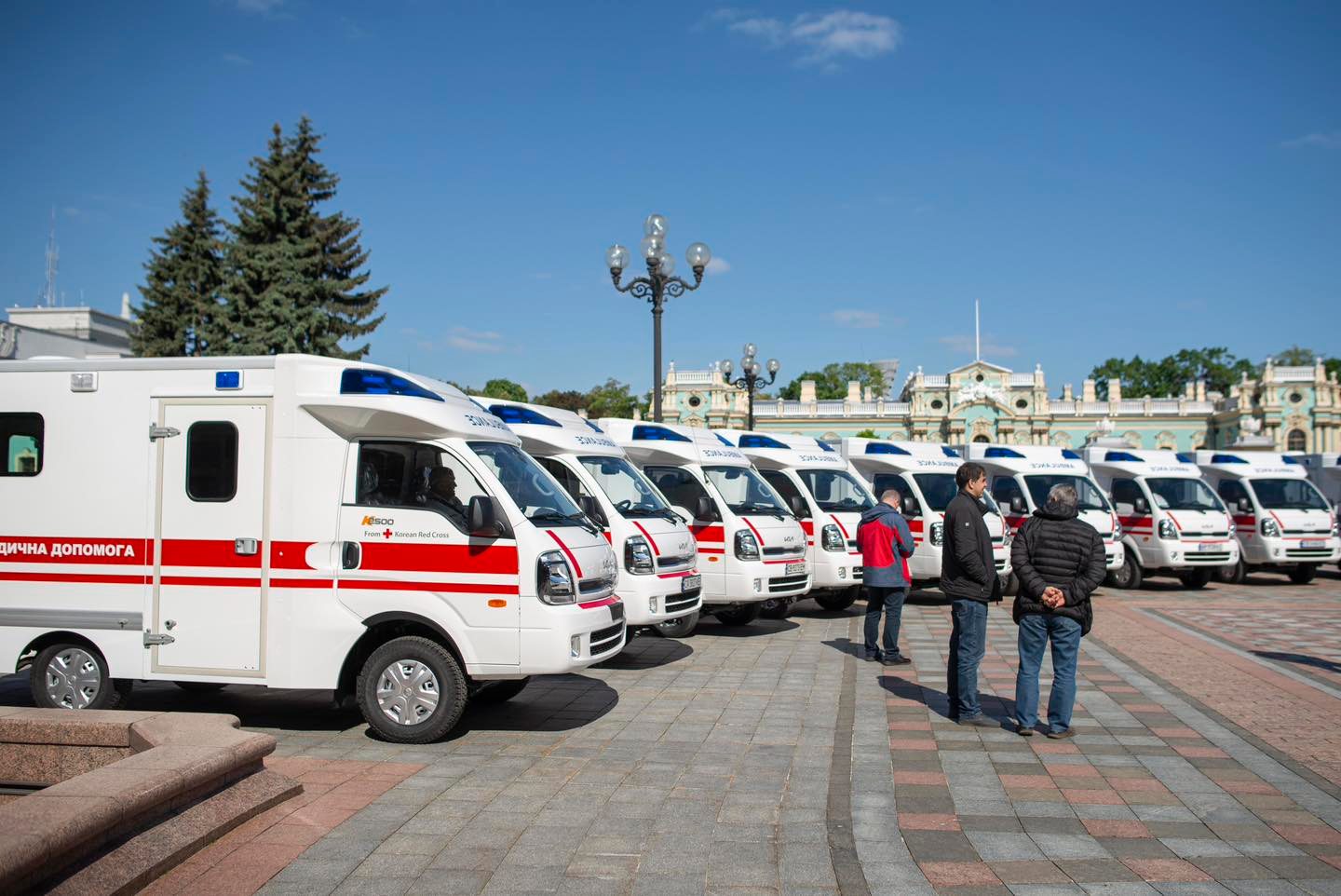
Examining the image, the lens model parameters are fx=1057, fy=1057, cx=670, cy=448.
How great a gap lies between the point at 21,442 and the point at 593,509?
17.2 feet

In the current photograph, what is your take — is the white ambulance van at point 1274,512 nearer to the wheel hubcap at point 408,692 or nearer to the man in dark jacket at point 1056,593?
the man in dark jacket at point 1056,593

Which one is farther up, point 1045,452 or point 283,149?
point 283,149

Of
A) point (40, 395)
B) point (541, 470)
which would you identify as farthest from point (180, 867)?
point (40, 395)

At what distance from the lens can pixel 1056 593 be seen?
24.7 ft

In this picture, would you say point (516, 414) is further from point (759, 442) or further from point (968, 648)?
point (759, 442)

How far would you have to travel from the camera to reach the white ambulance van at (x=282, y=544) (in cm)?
752

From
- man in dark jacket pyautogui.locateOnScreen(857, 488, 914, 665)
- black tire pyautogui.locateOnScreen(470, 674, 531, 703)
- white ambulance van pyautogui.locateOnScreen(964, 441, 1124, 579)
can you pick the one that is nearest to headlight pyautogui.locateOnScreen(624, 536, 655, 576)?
black tire pyautogui.locateOnScreen(470, 674, 531, 703)

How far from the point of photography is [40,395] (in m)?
8.24

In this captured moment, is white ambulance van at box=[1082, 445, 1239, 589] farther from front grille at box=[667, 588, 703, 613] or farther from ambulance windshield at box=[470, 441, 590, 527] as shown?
ambulance windshield at box=[470, 441, 590, 527]

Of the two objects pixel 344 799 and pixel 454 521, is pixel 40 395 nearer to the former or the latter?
pixel 454 521

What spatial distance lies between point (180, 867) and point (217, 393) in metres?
3.91

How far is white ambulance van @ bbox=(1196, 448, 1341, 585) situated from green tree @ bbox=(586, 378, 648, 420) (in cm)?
6021

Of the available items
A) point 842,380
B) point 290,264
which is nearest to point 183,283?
point 290,264

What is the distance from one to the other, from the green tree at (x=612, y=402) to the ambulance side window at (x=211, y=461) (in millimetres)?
71972
